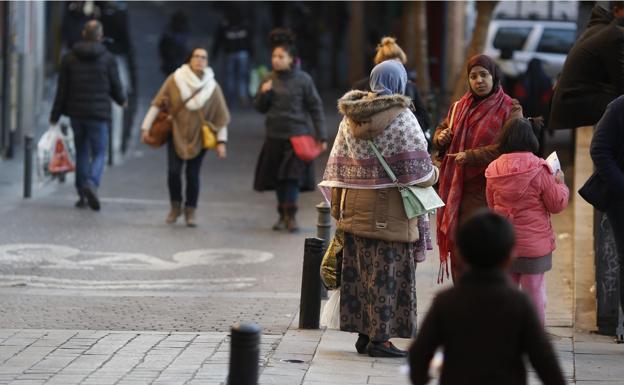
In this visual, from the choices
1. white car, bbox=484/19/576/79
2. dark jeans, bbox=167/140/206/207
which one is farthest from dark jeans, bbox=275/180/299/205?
white car, bbox=484/19/576/79

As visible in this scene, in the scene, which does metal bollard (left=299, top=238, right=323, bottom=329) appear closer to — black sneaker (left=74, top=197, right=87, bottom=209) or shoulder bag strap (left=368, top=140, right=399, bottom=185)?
shoulder bag strap (left=368, top=140, right=399, bottom=185)

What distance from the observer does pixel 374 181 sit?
311 inches

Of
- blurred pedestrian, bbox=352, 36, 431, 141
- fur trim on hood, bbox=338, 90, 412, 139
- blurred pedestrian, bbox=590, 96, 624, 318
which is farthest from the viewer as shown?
blurred pedestrian, bbox=352, 36, 431, 141

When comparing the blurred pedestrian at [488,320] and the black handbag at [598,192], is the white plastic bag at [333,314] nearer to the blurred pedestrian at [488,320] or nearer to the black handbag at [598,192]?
the black handbag at [598,192]

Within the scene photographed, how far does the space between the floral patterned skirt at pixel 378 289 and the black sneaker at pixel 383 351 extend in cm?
6

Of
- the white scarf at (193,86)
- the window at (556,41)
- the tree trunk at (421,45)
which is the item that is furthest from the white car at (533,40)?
the white scarf at (193,86)

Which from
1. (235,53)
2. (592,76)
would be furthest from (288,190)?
(235,53)

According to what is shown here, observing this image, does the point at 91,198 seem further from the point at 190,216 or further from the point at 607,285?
the point at 607,285

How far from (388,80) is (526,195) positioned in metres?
1.02

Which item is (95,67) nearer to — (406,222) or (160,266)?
(160,266)

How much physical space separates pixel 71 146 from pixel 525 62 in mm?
12420

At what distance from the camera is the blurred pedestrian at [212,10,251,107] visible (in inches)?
1177

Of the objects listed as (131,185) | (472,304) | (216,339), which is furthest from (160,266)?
(472,304)

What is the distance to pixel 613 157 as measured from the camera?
7711 mm
